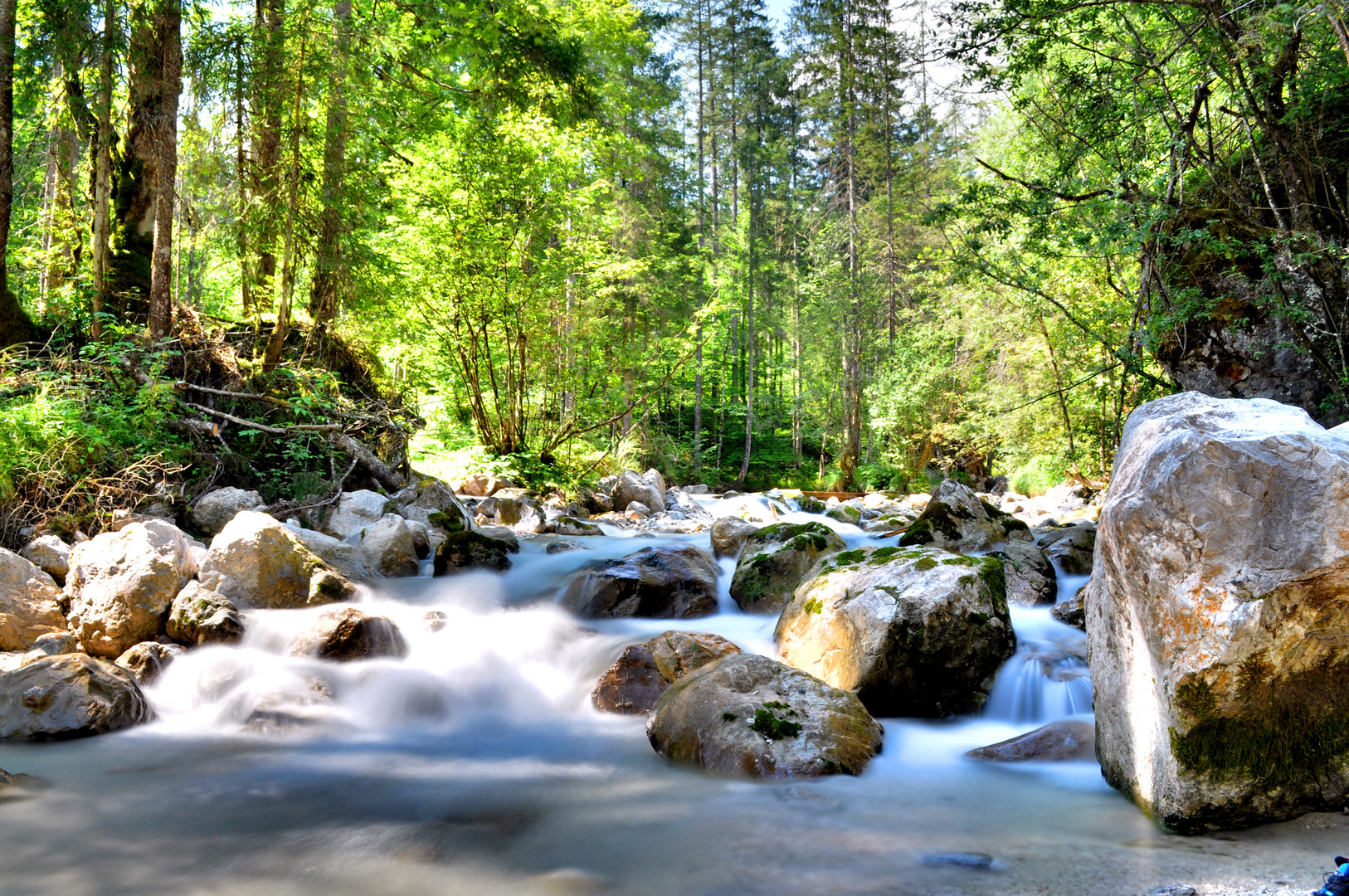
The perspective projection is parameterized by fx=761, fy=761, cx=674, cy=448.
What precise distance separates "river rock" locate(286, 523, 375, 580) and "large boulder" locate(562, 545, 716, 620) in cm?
200

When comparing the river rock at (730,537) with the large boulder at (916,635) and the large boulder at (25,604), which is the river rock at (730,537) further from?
the large boulder at (25,604)

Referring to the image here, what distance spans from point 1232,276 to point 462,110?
10165 mm

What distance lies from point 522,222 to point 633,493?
562 cm

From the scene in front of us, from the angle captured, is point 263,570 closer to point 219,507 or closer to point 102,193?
point 219,507

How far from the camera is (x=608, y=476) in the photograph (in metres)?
16.2

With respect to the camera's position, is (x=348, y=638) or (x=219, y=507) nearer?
(x=348, y=638)

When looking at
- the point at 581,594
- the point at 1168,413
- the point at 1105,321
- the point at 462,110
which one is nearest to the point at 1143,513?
the point at 1168,413

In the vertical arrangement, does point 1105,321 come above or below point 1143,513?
above

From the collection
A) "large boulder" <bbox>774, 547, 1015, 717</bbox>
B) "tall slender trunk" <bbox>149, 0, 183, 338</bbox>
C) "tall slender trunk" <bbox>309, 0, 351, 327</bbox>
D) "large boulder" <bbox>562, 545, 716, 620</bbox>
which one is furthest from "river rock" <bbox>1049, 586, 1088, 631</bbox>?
"tall slender trunk" <bbox>149, 0, 183, 338</bbox>

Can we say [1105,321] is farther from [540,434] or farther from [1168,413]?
[540,434]

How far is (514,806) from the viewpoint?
4.09 m

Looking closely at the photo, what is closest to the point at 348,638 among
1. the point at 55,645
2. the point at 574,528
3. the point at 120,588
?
the point at 120,588

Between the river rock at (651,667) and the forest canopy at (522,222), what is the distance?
4211 millimetres

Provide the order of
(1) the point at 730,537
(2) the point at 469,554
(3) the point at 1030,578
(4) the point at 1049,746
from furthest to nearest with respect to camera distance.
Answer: (1) the point at 730,537 < (2) the point at 469,554 < (3) the point at 1030,578 < (4) the point at 1049,746
